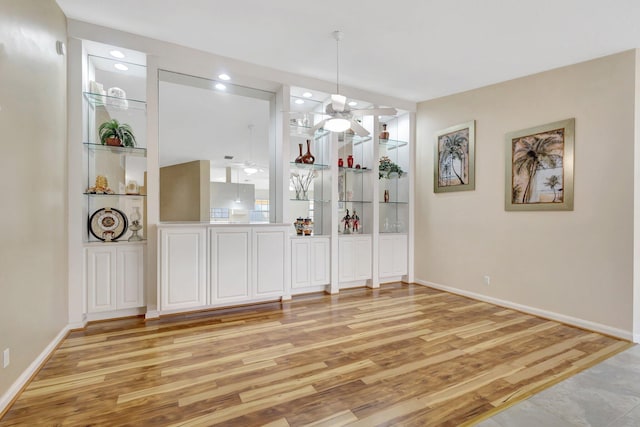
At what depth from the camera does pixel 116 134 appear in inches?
139

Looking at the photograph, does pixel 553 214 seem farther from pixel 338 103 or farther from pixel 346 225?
pixel 338 103

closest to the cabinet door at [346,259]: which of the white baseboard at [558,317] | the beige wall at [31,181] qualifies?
the white baseboard at [558,317]

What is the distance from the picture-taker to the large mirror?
12.5 feet

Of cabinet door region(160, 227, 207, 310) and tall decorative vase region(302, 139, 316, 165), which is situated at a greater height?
tall decorative vase region(302, 139, 316, 165)

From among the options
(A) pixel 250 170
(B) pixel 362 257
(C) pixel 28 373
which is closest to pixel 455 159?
(B) pixel 362 257

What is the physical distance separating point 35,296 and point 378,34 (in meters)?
3.80

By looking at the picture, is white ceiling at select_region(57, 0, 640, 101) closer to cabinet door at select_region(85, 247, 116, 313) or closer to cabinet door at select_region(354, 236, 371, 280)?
cabinet door at select_region(85, 247, 116, 313)

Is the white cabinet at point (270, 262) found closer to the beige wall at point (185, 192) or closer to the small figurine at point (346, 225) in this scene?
the beige wall at point (185, 192)

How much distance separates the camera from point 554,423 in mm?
1890

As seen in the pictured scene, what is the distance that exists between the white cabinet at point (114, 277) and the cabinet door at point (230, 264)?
79 cm

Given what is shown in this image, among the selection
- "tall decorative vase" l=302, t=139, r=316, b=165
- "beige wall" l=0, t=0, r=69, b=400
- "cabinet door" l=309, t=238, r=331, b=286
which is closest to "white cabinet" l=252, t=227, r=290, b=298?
"cabinet door" l=309, t=238, r=331, b=286

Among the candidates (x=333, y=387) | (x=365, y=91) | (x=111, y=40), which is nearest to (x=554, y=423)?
(x=333, y=387)

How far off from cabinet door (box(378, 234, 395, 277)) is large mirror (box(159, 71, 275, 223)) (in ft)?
6.30

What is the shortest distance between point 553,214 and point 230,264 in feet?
12.7
